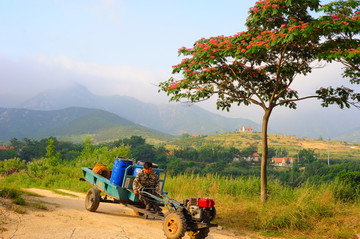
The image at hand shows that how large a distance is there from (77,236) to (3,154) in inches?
3597

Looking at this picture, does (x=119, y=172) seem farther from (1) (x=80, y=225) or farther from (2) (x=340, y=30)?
(2) (x=340, y=30)

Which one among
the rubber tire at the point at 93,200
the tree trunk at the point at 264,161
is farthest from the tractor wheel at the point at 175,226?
the tree trunk at the point at 264,161

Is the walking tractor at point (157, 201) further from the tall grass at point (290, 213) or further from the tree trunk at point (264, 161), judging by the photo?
the tree trunk at point (264, 161)

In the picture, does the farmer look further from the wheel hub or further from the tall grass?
the tall grass

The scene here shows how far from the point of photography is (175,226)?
611 cm

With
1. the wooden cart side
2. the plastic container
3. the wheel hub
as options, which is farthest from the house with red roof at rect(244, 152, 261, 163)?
the wheel hub

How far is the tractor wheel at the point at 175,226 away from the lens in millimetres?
5957

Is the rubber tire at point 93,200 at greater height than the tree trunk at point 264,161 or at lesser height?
lesser

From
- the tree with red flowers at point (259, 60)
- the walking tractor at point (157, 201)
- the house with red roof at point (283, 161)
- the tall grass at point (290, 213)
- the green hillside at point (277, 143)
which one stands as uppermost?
the tree with red flowers at point (259, 60)

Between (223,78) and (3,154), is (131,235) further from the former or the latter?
(3,154)

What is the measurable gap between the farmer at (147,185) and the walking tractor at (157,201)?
0.30ft

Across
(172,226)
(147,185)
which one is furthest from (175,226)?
(147,185)

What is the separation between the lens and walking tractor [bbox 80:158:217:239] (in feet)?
20.1

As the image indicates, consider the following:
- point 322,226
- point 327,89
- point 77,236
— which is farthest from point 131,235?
point 327,89
